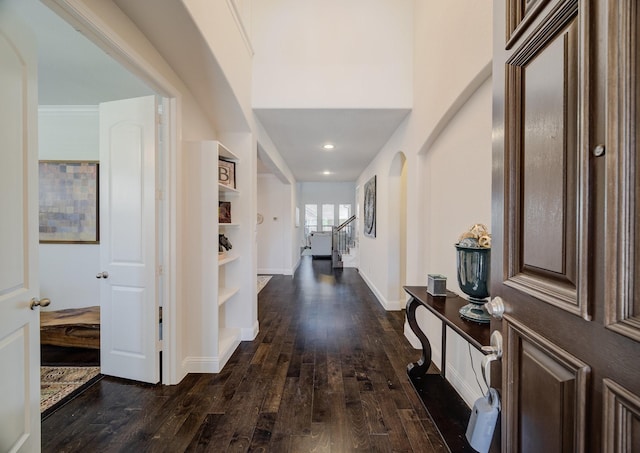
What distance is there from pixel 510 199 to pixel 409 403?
74.4 inches

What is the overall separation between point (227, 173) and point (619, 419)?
2845 mm

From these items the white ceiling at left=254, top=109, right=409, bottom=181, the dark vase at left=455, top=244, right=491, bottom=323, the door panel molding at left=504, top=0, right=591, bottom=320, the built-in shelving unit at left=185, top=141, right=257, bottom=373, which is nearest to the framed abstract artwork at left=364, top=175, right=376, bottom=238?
the white ceiling at left=254, top=109, right=409, bottom=181

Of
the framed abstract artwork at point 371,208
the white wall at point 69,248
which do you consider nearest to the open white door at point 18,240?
the white wall at point 69,248

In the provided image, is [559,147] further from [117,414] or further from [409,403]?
[117,414]

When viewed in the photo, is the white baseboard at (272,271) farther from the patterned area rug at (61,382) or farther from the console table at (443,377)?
the console table at (443,377)

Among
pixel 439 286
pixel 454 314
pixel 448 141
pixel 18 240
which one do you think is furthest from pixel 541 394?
pixel 448 141

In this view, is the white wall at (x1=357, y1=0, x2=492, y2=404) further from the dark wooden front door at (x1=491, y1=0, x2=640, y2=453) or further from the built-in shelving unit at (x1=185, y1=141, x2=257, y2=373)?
the built-in shelving unit at (x1=185, y1=141, x2=257, y2=373)

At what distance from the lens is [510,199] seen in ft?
2.51

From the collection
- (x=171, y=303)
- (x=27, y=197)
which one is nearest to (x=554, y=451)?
(x=27, y=197)

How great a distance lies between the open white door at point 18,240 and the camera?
Answer: 3.98 ft

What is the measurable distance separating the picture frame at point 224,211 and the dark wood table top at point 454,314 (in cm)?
188

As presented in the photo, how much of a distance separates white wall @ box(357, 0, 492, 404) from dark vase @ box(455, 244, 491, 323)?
13.3 inches

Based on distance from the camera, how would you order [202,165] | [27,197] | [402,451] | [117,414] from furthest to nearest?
[202,165] < [117,414] < [402,451] < [27,197]

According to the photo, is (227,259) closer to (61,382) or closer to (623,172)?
(61,382)
